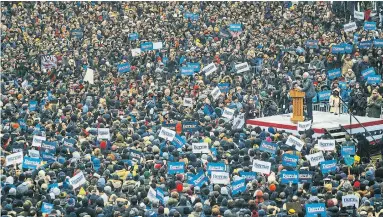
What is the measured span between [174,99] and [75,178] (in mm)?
12320

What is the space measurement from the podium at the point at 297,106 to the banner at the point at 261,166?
7095 millimetres

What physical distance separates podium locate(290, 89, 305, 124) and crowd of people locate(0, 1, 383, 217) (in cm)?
61

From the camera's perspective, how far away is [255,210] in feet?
102

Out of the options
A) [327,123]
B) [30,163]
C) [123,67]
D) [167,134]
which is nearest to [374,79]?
[327,123]

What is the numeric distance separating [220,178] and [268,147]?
344 cm

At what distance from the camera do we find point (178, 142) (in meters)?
38.5

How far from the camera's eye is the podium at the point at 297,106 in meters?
41.1

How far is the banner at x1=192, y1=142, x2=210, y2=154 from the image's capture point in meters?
36.8

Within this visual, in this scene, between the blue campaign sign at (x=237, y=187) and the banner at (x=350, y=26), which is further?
the banner at (x=350, y=26)

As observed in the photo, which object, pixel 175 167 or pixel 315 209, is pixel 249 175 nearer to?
pixel 175 167

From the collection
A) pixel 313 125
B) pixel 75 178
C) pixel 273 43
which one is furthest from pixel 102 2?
pixel 75 178

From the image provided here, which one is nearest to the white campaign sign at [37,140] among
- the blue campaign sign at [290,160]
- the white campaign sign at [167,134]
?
the white campaign sign at [167,134]

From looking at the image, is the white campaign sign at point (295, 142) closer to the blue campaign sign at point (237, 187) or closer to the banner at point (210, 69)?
the blue campaign sign at point (237, 187)

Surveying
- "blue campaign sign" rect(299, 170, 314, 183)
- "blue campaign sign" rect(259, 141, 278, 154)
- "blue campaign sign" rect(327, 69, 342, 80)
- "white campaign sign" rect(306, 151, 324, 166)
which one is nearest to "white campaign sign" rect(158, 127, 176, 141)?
"blue campaign sign" rect(259, 141, 278, 154)
